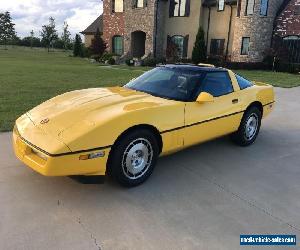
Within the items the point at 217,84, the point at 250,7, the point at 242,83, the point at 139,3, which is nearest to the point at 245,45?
the point at 250,7

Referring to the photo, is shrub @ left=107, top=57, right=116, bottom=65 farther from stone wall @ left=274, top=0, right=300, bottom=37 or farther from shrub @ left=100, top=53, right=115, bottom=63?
stone wall @ left=274, top=0, right=300, bottom=37

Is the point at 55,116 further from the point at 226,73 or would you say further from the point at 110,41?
the point at 110,41

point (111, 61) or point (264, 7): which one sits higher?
point (264, 7)

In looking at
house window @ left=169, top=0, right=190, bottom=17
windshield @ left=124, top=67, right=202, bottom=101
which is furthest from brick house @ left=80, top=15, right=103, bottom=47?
windshield @ left=124, top=67, right=202, bottom=101

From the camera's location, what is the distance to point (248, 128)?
569 cm

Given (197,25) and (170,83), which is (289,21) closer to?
(197,25)

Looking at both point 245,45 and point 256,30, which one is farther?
point 245,45

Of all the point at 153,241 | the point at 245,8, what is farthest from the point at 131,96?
the point at 245,8

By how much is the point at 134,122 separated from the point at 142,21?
25.8 meters

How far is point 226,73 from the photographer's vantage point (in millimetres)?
5340

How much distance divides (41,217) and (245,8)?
2378 centimetres

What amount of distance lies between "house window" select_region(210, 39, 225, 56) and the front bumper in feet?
78.3

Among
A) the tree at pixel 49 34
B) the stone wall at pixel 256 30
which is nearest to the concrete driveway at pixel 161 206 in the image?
the stone wall at pixel 256 30

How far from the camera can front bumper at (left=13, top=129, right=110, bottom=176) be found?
3295mm
